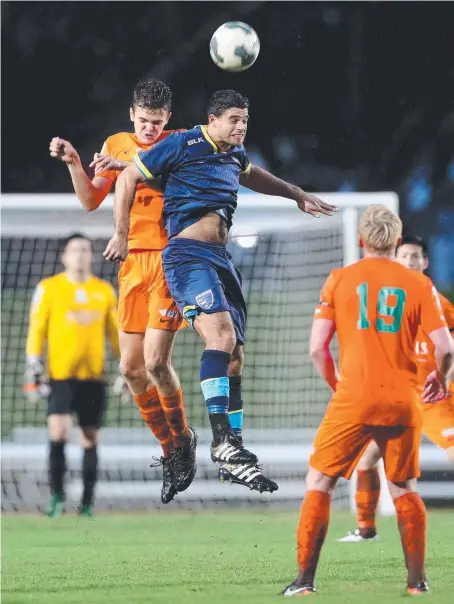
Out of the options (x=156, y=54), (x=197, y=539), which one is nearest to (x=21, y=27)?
(x=156, y=54)

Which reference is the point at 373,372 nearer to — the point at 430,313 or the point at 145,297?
the point at 430,313

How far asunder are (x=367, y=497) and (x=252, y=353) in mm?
4815

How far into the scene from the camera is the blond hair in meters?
7.01

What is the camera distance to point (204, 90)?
70.7 ft

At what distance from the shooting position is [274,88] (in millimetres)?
21719

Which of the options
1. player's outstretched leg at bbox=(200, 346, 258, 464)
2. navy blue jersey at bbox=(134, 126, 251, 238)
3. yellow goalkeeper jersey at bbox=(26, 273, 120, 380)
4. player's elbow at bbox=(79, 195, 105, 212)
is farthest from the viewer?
yellow goalkeeper jersey at bbox=(26, 273, 120, 380)

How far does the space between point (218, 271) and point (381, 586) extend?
214cm

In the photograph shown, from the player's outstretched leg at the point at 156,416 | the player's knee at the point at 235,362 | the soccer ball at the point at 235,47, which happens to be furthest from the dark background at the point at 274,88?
the player's knee at the point at 235,362

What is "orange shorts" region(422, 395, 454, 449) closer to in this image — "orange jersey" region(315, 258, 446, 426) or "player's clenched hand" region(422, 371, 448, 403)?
"player's clenched hand" region(422, 371, 448, 403)

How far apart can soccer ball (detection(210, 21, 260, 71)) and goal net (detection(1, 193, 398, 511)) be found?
183 inches

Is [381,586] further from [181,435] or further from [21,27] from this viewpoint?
[21,27]

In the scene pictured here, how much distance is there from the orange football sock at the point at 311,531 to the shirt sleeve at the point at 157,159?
6.96ft

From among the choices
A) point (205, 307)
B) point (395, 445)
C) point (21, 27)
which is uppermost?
point (21, 27)

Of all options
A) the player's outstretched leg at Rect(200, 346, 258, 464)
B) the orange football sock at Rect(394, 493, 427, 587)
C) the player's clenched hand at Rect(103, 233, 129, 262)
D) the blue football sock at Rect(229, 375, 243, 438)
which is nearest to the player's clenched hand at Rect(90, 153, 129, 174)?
the player's clenched hand at Rect(103, 233, 129, 262)
